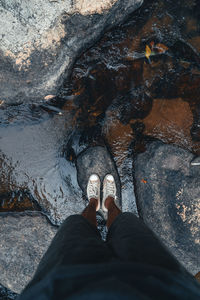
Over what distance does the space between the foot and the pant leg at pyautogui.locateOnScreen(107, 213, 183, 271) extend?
34.8 inches

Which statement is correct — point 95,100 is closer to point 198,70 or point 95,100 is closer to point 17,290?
point 198,70

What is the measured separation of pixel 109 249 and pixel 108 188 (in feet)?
3.82

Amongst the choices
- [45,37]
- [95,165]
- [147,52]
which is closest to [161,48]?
[147,52]

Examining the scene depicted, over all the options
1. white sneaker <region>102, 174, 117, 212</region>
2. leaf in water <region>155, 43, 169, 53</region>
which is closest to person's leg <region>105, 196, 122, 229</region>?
white sneaker <region>102, 174, 117, 212</region>

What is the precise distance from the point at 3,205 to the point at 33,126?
3.94 feet

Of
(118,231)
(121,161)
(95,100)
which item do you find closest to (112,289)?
(118,231)

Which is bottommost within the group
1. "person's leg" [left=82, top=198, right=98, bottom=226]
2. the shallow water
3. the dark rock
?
the dark rock

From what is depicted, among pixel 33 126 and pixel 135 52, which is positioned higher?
pixel 135 52

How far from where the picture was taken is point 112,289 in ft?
2.63

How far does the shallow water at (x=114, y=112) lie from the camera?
2318 millimetres

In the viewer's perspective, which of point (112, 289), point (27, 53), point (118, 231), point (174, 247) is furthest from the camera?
point (174, 247)

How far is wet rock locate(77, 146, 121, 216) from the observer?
243 cm

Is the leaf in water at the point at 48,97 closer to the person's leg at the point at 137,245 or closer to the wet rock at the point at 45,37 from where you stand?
the wet rock at the point at 45,37

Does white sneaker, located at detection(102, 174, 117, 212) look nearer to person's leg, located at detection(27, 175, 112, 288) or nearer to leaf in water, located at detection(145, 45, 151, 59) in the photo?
person's leg, located at detection(27, 175, 112, 288)
